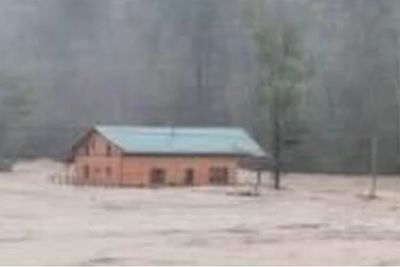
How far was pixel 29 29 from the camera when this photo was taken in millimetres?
83688

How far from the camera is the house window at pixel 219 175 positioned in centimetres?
4691

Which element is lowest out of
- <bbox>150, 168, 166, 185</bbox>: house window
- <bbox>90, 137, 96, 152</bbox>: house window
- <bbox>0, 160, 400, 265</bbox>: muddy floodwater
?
<bbox>0, 160, 400, 265</bbox>: muddy floodwater

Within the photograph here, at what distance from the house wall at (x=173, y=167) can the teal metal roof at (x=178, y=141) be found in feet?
0.89

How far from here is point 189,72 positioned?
77.8 metres

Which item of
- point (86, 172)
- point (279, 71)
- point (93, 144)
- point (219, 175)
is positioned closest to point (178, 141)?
point (219, 175)

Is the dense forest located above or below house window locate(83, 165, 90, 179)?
above

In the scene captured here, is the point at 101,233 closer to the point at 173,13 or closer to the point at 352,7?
Result: the point at 352,7

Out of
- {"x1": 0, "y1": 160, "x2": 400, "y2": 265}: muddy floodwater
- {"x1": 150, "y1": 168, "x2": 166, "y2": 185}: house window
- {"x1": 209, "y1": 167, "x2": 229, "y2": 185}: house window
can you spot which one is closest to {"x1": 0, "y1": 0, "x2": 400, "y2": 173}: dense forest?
{"x1": 209, "y1": 167, "x2": 229, "y2": 185}: house window

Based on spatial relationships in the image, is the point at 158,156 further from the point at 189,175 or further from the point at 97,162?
the point at 97,162

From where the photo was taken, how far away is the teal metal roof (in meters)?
45.8

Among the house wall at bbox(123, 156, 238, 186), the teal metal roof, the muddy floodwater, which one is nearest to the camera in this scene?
the muddy floodwater

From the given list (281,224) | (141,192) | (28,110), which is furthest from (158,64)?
(281,224)

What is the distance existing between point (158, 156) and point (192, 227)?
19785 mm

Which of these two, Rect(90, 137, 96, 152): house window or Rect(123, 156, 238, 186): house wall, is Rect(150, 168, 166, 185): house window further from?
Rect(90, 137, 96, 152): house window
